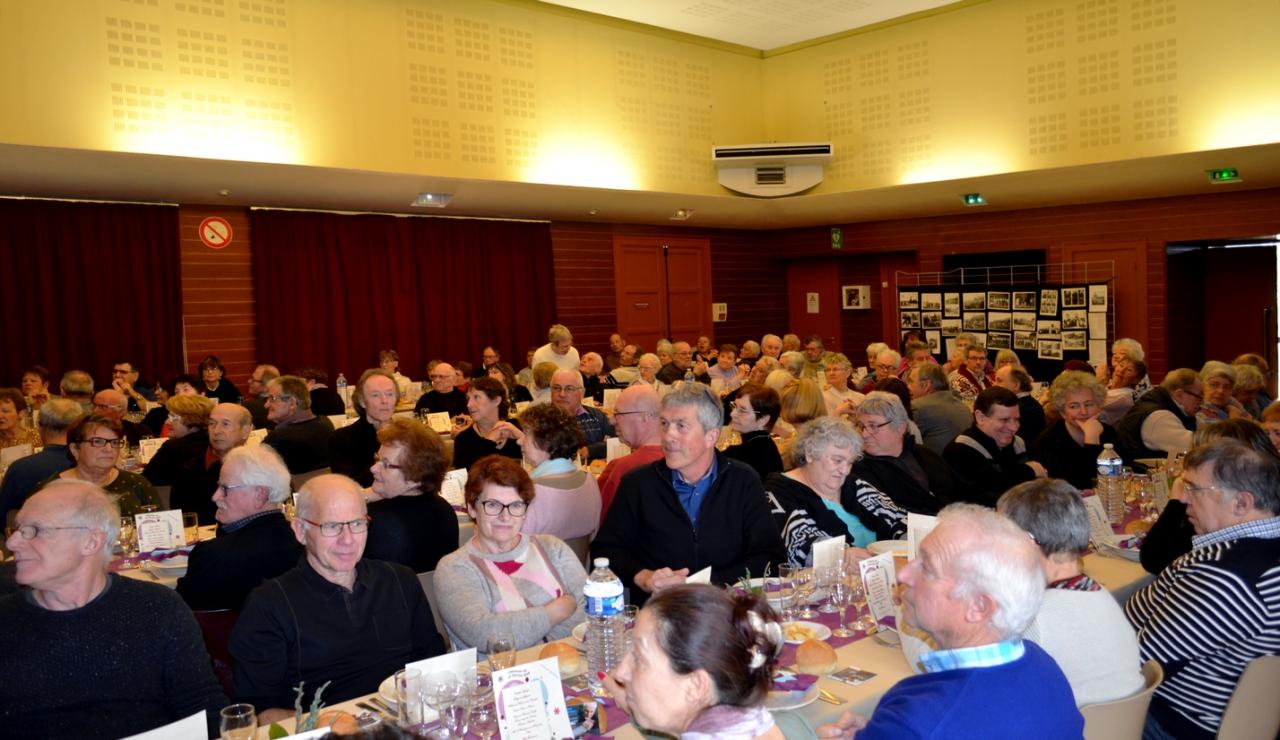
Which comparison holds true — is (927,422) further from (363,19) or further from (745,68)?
(745,68)

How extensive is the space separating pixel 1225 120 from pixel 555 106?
25.4ft

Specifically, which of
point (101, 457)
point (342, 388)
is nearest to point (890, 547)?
point (101, 457)

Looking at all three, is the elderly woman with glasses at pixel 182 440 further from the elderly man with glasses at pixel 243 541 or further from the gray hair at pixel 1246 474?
the gray hair at pixel 1246 474

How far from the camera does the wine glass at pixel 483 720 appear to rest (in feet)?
8.59

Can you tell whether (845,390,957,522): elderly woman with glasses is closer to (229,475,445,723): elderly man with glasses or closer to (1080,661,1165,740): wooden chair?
(1080,661,1165,740): wooden chair

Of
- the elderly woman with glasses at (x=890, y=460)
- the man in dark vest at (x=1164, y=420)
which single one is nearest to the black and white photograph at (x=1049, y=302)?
the man in dark vest at (x=1164, y=420)

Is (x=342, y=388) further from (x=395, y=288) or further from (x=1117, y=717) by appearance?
(x=1117, y=717)

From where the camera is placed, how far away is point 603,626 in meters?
3.07

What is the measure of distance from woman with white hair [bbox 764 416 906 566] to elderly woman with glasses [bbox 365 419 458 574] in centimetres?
144

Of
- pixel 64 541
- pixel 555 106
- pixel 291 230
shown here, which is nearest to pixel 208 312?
pixel 291 230

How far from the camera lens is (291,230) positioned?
12133 millimetres

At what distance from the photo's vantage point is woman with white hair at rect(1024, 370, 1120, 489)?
6.04m

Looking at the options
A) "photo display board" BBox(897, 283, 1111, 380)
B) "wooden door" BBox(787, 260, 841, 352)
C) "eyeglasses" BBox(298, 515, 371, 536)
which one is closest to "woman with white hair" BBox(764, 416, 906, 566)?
"eyeglasses" BBox(298, 515, 371, 536)

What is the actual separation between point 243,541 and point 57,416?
2.95 metres
